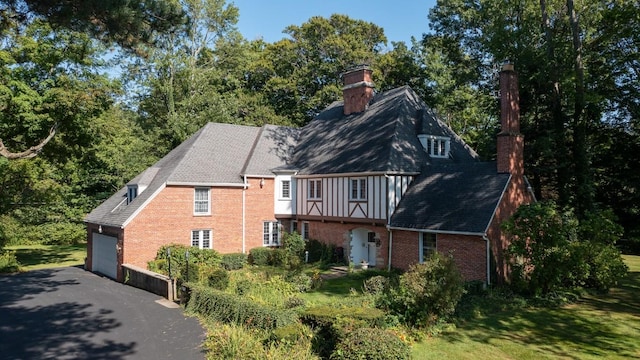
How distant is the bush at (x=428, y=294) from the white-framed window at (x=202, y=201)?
1491 cm

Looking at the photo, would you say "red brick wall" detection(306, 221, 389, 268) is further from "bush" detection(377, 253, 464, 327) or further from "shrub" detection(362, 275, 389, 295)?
"bush" detection(377, 253, 464, 327)

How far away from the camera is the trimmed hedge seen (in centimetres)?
1206

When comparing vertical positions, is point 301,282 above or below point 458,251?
below

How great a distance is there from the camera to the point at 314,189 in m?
26.3

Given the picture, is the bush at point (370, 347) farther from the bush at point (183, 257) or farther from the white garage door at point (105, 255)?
the white garage door at point (105, 255)

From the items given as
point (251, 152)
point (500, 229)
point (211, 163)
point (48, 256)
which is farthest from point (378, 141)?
point (48, 256)

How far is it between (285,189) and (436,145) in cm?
977

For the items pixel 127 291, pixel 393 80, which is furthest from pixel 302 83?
pixel 127 291

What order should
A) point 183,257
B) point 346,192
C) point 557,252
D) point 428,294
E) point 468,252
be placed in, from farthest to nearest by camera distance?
point 346,192 → point 183,257 → point 468,252 → point 557,252 → point 428,294

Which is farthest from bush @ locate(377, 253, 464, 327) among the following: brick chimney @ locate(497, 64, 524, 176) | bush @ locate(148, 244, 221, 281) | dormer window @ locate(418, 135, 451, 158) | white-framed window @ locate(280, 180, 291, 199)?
white-framed window @ locate(280, 180, 291, 199)

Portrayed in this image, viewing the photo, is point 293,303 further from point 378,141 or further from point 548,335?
point 378,141

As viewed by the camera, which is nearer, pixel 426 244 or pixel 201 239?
pixel 426 244

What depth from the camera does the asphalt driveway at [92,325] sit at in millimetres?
11617

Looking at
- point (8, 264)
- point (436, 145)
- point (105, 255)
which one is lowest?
point (8, 264)
